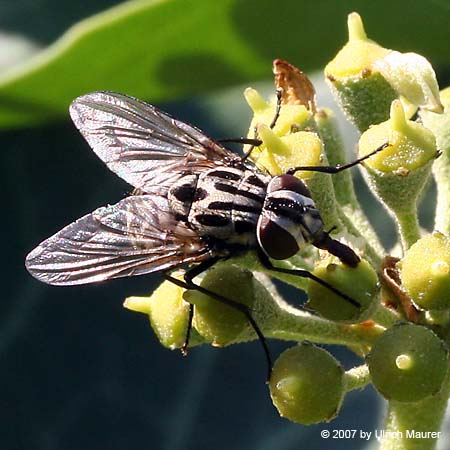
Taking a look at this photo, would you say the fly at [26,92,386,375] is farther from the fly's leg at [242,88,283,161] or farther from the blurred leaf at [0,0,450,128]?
the blurred leaf at [0,0,450,128]

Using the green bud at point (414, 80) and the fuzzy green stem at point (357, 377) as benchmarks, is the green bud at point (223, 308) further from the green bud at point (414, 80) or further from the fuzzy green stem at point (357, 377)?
the green bud at point (414, 80)

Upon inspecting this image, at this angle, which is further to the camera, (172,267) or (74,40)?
(74,40)

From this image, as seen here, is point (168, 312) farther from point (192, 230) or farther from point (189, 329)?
point (192, 230)

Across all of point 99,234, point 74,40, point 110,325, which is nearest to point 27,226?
point 110,325

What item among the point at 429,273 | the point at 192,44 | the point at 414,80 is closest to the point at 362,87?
the point at 414,80

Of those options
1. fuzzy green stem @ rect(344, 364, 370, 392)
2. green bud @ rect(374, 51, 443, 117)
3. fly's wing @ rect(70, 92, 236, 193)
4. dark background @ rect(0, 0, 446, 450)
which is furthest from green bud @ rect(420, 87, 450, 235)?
dark background @ rect(0, 0, 446, 450)

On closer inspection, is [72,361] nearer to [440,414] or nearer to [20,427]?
[20,427]
